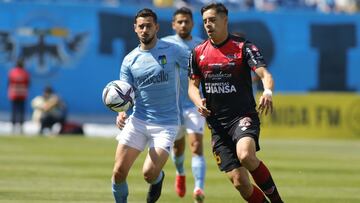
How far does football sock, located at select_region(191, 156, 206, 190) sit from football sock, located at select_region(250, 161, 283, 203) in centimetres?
269

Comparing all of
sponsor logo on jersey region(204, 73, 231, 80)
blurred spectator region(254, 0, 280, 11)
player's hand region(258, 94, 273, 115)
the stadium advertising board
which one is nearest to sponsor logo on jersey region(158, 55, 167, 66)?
sponsor logo on jersey region(204, 73, 231, 80)

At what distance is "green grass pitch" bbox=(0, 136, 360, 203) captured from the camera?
46.5 feet

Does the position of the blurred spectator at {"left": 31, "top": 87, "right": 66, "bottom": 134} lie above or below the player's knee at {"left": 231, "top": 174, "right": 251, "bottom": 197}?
below

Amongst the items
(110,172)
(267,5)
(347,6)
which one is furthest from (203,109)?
(347,6)

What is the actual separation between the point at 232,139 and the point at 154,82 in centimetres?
125

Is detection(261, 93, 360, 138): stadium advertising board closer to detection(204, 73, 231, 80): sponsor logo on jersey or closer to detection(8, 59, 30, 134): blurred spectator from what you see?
detection(8, 59, 30, 134): blurred spectator

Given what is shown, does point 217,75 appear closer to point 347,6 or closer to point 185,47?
point 185,47

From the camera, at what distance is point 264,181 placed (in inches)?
435

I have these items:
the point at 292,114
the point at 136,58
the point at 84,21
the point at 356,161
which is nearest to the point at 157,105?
the point at 136,58

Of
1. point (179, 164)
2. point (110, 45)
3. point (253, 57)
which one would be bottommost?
point (110, 45)

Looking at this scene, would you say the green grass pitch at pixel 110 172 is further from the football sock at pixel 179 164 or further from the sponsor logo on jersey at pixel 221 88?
the sponsor logo on jersey at pixel 221 88

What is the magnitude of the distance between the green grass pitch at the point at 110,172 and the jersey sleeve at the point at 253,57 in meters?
3.17

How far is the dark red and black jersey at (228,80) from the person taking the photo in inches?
443

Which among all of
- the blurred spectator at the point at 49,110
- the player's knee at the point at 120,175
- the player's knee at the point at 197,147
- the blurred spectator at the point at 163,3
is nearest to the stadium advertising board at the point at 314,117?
the blurred spectator at the point at 49,110
